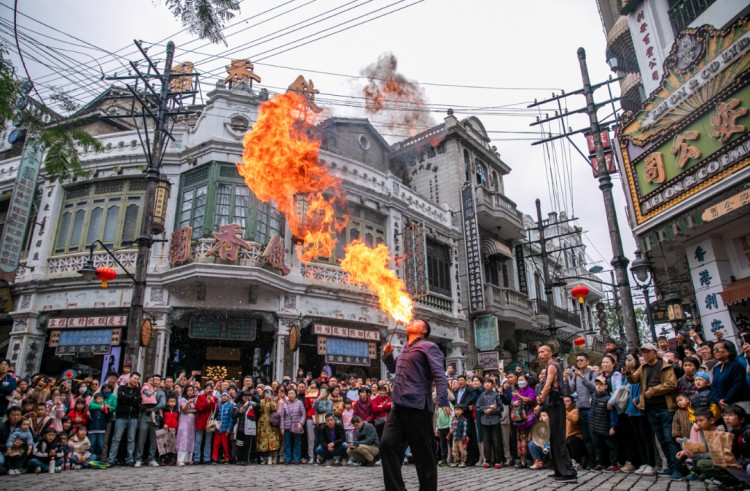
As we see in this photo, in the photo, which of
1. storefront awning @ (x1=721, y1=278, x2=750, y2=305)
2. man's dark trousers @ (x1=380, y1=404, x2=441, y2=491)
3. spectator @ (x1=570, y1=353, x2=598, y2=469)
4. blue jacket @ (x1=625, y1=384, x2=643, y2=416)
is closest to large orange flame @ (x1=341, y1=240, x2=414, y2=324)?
man's dark trousers @ (x1=380, y1=404, x2=441, y2=491)

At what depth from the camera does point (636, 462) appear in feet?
25.9

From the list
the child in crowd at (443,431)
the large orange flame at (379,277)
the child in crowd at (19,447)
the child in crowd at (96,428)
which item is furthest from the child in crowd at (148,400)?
the child in crowd at (443,431)

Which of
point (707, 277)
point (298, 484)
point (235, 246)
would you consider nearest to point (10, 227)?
point (235, 246)

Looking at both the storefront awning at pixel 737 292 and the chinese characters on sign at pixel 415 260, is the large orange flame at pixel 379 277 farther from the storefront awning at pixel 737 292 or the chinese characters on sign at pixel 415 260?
the storefront awning at pixel 737 292

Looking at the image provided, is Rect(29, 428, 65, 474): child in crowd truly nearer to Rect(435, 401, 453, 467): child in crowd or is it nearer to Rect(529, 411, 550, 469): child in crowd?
Rect(435, 401, 453, 467): child in crowd

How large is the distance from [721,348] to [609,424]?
232 centimetres

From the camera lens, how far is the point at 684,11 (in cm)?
1398

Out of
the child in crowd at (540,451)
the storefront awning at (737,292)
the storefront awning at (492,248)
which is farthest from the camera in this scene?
the storefront awning at (492,248)

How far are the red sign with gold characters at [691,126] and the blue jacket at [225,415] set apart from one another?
12.0 meters

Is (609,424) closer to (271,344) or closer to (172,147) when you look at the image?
(271,344)

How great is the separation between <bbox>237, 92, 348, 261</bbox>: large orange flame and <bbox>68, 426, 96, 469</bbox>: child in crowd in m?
8.10

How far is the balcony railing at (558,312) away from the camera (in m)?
27.5

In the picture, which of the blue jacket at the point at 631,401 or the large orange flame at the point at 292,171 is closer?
the blue jacket at the point at 631,401

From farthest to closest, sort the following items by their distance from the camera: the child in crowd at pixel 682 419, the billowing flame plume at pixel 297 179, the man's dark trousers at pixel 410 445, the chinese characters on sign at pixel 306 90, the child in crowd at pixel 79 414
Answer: the chinese characters on sign at pixel 306 90 → the billowing flame plume at pixel 297 179 → the child in crowd at pixel 79 414 → the child in crowd at pixel 682 419 → the man's dark trousers at pixel 410 445
